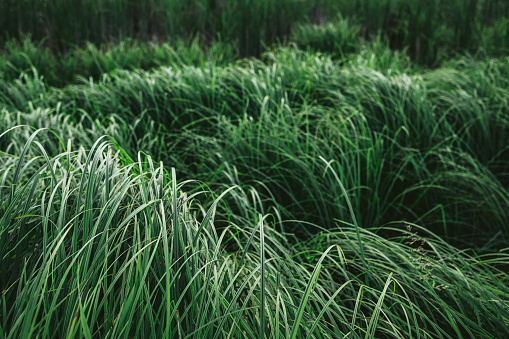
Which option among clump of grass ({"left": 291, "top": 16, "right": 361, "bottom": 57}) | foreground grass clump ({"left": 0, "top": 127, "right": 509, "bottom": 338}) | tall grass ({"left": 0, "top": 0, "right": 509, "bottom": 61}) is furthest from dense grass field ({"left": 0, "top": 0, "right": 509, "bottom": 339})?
tall grass ({"left": 0, "top": 0, "right": 509, "bottom": 61})

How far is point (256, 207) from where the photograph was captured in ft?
4.56

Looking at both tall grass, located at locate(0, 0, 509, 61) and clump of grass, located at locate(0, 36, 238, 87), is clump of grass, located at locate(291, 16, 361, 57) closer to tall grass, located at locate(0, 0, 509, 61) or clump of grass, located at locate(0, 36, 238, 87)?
tall grass, located at locate(0, 0, 509, 61)

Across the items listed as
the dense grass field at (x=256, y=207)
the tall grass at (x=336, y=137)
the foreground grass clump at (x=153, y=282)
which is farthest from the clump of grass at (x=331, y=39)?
the foreground grass clump at (x=153, y=282)

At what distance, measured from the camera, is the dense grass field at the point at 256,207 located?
0.76 metres

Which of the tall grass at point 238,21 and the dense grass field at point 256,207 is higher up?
the tall grass at point 238,21

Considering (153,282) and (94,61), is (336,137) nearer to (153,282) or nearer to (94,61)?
(153,282)

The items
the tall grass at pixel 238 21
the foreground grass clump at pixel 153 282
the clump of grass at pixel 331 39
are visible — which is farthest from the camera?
the tall grass at pixel 238 21

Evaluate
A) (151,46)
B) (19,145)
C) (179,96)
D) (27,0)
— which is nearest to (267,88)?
(179,96)

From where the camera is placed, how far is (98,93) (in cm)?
231

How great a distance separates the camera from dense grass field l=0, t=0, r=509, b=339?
2.50 feet

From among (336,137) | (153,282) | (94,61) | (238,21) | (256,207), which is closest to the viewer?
(153,282)

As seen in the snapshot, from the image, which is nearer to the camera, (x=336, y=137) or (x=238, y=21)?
(x=336, y=137)

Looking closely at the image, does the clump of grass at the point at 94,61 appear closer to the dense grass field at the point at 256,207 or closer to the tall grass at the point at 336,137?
the dense grass field at the point at 256,207

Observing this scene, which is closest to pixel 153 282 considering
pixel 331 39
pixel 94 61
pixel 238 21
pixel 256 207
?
pixel 256 207
